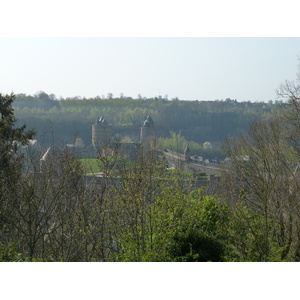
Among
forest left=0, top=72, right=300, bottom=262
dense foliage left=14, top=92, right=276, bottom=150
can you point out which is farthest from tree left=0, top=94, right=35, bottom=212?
dense foliage left=14, top=92, right=276, bottom=150

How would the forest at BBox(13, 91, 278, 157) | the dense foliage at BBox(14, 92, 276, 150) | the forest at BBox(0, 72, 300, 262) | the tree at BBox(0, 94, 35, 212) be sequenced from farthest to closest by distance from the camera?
1. the dense foliage at BBox(14, 92, 276, 150)
2. the forest at BBox(13, 91, 278, 157)
3. the tree at BBox(0, 94, 35, 212)
4. the forest at BBox(0, 72, 300, 262)

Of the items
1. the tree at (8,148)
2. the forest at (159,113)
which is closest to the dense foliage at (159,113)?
the forest at (159,113)

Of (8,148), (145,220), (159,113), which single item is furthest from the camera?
(159,113)

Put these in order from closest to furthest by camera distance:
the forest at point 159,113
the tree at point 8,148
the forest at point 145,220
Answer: the forest at point 145,220 → the tree at point 8,148 → the forest at point 159,113

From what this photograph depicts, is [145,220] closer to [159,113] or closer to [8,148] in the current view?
[8,148]

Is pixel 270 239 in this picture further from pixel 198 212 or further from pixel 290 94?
pixel 290 94

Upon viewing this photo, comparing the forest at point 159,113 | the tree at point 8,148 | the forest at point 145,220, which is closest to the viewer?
the forest at point 145,220

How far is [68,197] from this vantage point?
21.4ft

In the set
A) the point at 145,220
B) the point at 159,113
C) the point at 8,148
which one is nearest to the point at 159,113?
the point at 159,113

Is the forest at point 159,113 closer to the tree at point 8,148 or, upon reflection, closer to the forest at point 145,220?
the tree at point 8,148

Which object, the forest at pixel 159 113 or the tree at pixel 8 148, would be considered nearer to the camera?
the tree at pixel 8 148

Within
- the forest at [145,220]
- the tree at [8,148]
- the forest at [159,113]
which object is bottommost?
the forest at [145,220]

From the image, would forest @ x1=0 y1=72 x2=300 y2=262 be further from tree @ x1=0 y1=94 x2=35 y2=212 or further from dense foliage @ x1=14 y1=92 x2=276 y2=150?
dense foliage @ x1=14 y1=92 x2=276 y2=150

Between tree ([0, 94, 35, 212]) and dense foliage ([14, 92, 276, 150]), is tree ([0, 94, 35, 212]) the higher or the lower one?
the lower one
